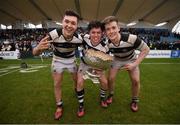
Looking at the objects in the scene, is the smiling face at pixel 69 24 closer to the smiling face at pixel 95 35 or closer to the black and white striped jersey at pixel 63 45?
the black and white striped jersey at pixel 63 45

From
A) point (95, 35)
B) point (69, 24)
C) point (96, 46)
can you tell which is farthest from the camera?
point (96, 46)

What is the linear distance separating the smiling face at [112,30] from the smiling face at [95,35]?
175 millimetres

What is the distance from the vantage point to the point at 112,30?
452 centimetres

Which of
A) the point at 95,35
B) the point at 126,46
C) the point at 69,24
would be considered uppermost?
the point at 69,24

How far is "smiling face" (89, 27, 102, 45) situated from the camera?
4.57 meters

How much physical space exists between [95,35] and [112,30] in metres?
0.40

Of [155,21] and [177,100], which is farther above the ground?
[155,21]

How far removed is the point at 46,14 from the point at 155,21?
896 inches

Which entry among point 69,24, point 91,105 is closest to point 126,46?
point 69,24

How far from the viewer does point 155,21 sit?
42875 millimetres

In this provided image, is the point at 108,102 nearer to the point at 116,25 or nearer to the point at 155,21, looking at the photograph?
the point at 116,25

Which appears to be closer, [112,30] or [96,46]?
[112,30]

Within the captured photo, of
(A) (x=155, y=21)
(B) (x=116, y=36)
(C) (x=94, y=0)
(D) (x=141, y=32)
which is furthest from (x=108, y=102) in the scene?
(A) (x=155, y=21)

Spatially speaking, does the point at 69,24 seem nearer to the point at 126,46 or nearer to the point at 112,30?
the point at 112,30
